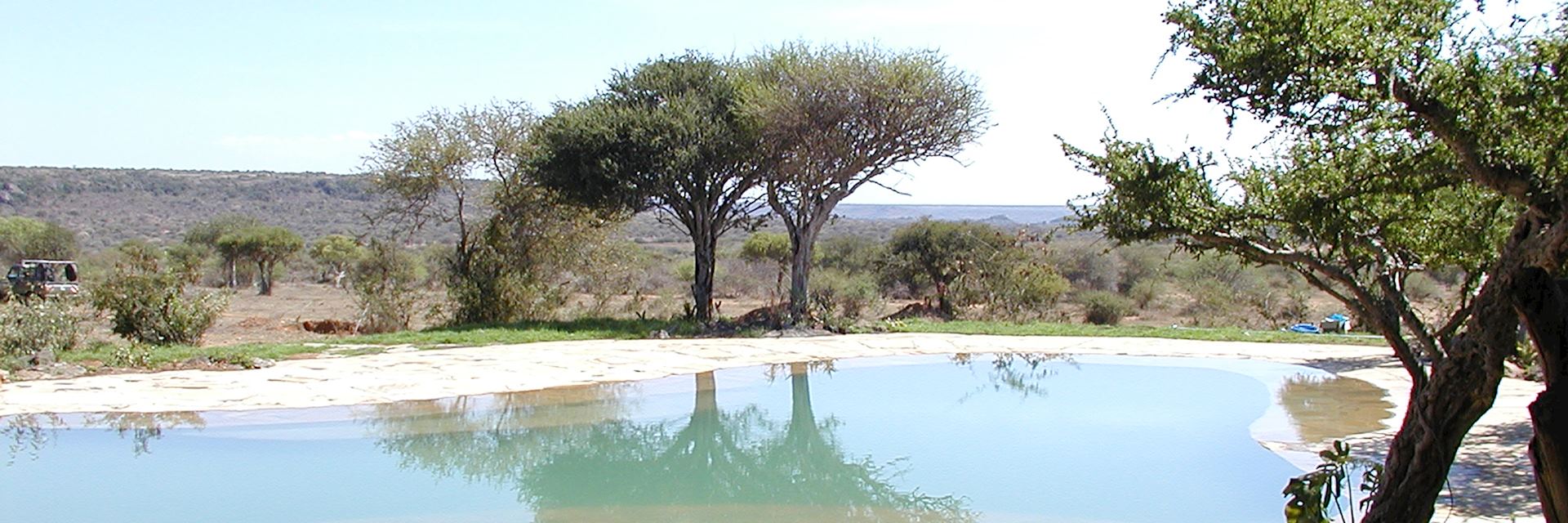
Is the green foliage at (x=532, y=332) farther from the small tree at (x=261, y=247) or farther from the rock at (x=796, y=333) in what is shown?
the small tree at (x=261, y=247)

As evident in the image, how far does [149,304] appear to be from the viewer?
14.8 meters

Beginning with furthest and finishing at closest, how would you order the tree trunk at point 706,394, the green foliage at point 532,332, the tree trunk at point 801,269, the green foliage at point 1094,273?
1. the green foliage at point 1094,273
2. the tree trunk at point 801,269
3. the green foliage at point 532,332
4. the tree trunk at point 706,394

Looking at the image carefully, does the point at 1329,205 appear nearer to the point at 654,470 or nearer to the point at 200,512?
the point at 654,470

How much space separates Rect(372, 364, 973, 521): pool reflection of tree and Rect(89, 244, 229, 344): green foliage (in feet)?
19.8

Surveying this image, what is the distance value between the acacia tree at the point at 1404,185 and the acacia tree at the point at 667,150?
12.2 meters

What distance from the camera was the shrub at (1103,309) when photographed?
2320cm

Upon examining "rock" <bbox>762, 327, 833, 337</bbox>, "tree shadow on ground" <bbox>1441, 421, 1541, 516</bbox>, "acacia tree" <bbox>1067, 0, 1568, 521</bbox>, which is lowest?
"rock" <bbox>762, 327, 833, 337</bbox>

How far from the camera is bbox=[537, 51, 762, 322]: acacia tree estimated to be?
1786 cm

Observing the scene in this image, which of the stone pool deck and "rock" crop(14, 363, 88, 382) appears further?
"rock" crop(14, 363, 88, 382)

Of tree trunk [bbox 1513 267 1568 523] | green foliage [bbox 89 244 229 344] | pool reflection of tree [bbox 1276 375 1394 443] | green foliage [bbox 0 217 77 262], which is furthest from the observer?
green foliage [bbox 0 217 77 262]

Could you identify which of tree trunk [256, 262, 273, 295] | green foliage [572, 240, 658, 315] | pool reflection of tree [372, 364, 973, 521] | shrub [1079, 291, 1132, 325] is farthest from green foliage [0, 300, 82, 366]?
shrub [1079, 291, 1132, 325]

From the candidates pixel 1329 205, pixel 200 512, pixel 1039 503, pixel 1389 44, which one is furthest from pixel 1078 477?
pixel 200 512

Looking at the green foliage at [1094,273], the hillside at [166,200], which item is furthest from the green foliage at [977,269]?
the hillside at [166,200]

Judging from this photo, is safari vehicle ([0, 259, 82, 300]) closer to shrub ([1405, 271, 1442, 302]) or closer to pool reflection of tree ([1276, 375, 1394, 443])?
pool reflection of tree ([1276, 375, 1394, 443])
